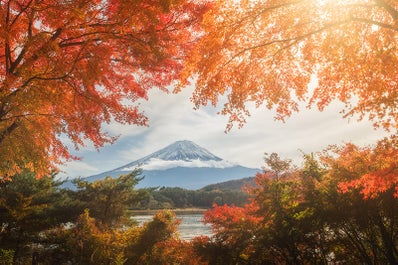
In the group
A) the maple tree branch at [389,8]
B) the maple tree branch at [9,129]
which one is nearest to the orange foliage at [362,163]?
Result: the maple tree branch at [389,8]

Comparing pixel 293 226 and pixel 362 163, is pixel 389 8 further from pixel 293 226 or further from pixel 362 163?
pixel 293 226

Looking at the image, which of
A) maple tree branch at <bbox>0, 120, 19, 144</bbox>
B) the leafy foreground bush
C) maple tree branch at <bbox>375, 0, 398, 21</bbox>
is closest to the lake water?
the leafy foreground bush

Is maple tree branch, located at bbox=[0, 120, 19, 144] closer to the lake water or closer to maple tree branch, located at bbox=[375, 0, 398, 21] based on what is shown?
maple tree branch, located at bbox=[375, 0, 398, 21]

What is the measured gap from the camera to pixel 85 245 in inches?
409

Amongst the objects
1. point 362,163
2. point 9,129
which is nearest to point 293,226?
point 362,163

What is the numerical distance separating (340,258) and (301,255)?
1.40 meters

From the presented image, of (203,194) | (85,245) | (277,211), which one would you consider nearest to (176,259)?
(85,245)

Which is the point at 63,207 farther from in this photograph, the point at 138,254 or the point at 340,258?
the point at 340,258

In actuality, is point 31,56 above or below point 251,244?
above

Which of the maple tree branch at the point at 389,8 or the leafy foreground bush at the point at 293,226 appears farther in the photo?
the leafy foreground bush at the point at 293,226

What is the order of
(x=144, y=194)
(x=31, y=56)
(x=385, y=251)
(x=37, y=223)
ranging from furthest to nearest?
(x=144, y=194) → (x=37, y=223) → (x=385, y=251) → (x=31, y=56)

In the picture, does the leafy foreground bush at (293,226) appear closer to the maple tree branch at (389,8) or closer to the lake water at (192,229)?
the maple tree branch at (389,8)

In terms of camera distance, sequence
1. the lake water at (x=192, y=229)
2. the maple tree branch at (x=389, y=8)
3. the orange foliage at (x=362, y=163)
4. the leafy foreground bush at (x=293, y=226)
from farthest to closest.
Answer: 1. the lake water at (x=192, y=229)
2. the leafy foreground bush at (x=293, y=226)
3. the orange foliage at (x=362, y=163)
4. the maple tree branch at (x=389, y=8)

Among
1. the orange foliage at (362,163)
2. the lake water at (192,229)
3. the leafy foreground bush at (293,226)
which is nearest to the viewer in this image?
the orange foliage at (362,163)
